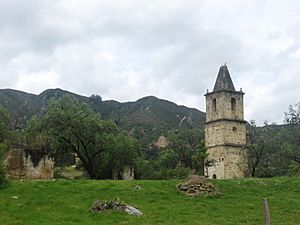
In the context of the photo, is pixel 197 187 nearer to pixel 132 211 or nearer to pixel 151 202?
pixel 151 202

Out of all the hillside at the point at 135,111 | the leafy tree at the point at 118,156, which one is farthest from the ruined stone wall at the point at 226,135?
the hillside at the point at 135,111

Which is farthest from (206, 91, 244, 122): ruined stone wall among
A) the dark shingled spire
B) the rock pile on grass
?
the rock pile on grass

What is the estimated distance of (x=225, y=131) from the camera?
67188mm

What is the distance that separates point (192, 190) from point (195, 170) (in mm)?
40460

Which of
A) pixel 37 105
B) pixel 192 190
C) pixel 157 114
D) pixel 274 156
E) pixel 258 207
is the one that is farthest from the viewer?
pixel 37 105

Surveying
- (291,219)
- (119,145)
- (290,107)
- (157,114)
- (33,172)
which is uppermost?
(157,114)

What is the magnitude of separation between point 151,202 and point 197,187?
4305mm

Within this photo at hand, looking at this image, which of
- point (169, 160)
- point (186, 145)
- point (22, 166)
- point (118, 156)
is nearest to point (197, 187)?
point (22, 166)

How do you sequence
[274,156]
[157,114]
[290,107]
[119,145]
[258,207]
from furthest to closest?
[157,114], [290,107], [274,156], [119,145], [258,207]

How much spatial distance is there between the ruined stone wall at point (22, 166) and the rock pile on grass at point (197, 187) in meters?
12.5

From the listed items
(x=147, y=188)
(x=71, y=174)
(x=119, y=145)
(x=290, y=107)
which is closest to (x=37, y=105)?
(x=71, y=174)

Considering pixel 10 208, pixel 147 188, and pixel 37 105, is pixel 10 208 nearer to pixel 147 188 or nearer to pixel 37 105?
pixel 147 188

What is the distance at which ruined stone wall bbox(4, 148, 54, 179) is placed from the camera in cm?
3847

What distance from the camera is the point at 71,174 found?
2864 inches
